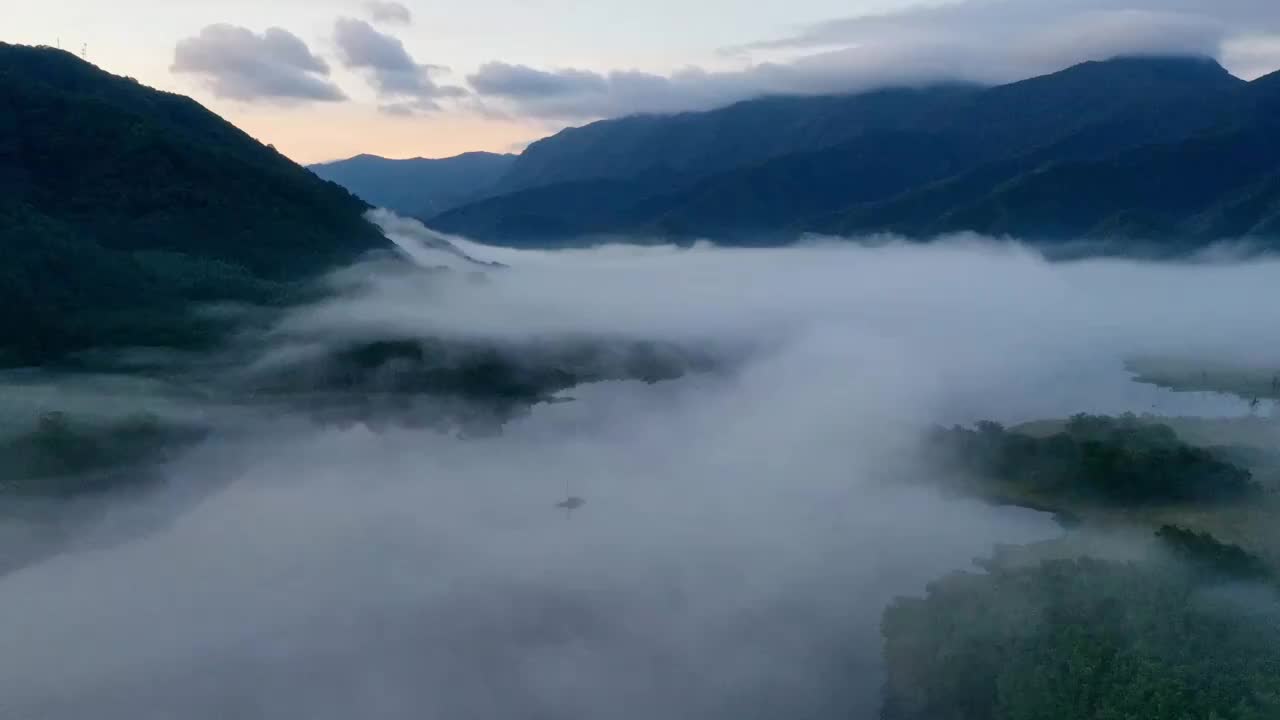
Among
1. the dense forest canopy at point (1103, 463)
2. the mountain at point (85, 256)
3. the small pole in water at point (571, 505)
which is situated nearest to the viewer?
the dense forest canopy at point (1103, 463)

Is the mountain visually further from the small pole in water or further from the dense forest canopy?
the dense forest canopy

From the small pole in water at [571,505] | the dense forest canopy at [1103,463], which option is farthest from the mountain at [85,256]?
the dense forest canopy at [1103,463]

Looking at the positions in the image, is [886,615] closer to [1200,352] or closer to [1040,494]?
[1040,494]

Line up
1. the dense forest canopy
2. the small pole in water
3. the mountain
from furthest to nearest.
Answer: the mountain
the small pole in water
the dense forest canopy

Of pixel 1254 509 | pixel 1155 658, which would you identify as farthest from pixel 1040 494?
pixel 1155 658

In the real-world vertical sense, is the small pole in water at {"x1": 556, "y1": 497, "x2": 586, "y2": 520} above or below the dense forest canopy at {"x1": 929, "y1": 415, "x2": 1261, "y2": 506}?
below

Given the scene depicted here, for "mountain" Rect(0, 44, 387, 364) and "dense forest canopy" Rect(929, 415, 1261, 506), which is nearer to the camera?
"dense forest canopy" Rect(929, 415, 1261, 506)

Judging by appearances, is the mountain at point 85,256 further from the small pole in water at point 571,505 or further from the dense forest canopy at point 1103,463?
the dense forest canopy at point 1103,463

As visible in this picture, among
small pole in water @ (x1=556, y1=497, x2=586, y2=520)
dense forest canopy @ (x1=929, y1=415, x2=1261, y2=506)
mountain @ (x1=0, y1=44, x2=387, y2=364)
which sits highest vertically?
mountain @ (x1=0, y1=44, x2=387, y2=364)

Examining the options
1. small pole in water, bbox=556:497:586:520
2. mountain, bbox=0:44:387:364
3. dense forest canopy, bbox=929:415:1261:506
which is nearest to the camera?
dense forest canopy, bbox=929:415:1261:506

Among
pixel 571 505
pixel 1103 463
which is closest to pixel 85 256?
pixel 571 505

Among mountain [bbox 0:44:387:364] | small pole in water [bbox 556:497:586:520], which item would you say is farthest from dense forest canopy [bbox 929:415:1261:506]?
mountain [bbox 0:44:387:364]
